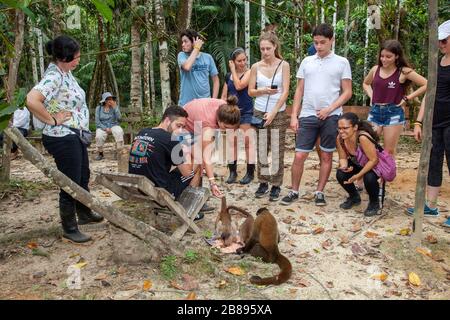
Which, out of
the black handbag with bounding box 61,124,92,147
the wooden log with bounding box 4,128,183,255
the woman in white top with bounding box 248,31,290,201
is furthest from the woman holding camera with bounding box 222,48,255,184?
the wooden log with bounding box 4,128,183,255

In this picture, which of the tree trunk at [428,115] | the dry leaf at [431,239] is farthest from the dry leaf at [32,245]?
the dry leaf at [431,239]

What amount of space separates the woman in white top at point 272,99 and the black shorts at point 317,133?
0.97 ft

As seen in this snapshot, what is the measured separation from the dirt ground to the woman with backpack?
252mm

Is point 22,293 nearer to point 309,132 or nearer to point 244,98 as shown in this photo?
point 309,132

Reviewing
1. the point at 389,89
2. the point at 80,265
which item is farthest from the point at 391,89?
the point at 80,265

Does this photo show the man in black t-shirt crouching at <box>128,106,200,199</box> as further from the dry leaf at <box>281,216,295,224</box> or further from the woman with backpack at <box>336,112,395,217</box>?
the woman with backpack at <box>336,112,395,217</box>

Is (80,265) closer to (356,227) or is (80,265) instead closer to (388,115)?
(356,227)

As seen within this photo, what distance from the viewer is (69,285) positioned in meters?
3.28

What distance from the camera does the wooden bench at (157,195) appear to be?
A: 11.3ft

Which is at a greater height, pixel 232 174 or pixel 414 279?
pixel 232 174

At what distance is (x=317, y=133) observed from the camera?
16.5 feet

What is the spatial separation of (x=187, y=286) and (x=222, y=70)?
13.0 metres

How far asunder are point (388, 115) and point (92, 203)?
3448mm

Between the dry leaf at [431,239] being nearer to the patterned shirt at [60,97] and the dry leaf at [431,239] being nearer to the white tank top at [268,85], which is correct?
the white tank top at [268,85]
